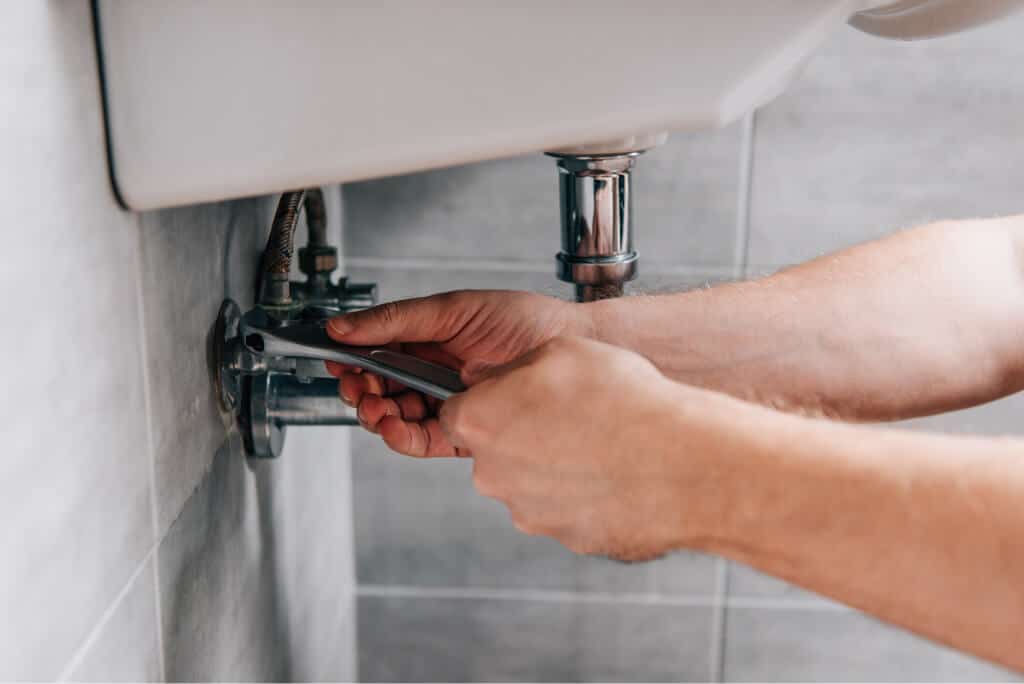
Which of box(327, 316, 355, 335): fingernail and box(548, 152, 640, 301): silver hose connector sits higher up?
box(548, 152, 640, 301): silver hose connector

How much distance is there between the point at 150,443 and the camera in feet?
1.50

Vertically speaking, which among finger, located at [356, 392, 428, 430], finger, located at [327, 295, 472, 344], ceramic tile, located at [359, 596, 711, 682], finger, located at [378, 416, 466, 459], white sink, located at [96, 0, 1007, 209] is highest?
white sink, located at [96, 0, 1007, 209]

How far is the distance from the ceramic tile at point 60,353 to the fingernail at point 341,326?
0.10 metres

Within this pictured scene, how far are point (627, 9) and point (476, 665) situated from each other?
2.63 feet

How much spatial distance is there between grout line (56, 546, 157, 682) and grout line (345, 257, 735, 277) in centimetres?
48

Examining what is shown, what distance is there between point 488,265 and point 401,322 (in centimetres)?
38

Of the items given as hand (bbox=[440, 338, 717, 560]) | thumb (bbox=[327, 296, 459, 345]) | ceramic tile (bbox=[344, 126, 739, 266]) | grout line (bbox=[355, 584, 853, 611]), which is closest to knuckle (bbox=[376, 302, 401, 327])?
thumb (bbox=[327, 296, 459, 345])

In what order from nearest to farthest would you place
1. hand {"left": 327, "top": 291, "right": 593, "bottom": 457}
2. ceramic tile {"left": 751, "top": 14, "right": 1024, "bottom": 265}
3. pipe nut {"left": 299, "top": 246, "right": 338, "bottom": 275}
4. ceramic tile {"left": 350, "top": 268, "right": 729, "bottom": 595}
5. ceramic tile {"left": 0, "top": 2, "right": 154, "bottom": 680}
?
ceramic tile {"left": 0, "top": 2, "right": 154, "bottom": 680} < hand {"left": 327, "top": 291, "right": 593, "bottom": 457} < pipe nut {"left": 299, "top": 246, "right": 338, "bottom": 275} < ceramic tile {"left": 751, "top": 14, "right": 1024, "bottom": 265} < ceramic tile {"left": 350, "top": 268, "right": 729, "bottom": 595}

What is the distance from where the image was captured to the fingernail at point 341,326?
0.50 metres

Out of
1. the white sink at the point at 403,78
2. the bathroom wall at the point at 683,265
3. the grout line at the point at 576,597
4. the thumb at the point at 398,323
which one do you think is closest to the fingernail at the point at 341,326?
the thumb at the point at 398,323

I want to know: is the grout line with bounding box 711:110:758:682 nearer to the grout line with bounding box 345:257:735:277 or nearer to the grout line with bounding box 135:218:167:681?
the grout line with bounding box 345:257:735:277

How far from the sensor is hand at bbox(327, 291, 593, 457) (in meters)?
0.55

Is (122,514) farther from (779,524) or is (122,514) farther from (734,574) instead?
(734,574)

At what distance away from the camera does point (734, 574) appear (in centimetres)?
97
